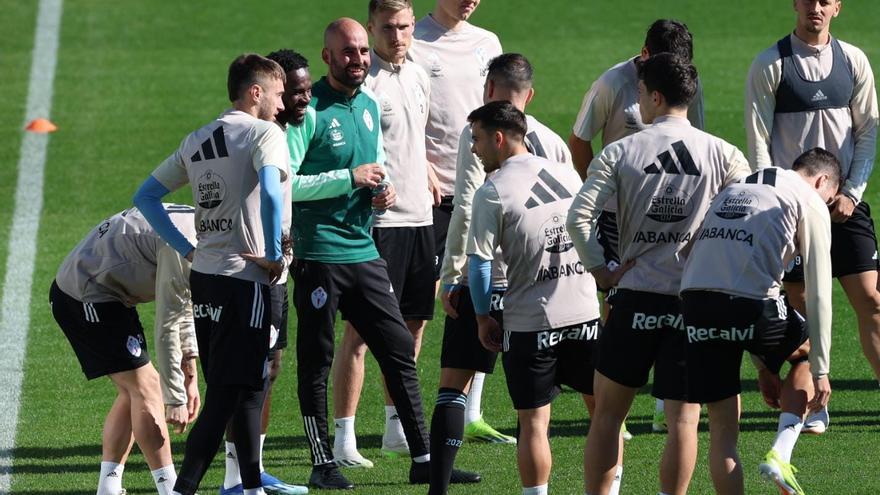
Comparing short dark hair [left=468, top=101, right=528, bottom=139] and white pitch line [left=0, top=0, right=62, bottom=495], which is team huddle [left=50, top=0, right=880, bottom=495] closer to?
short dark hair [left=468, top=101, right=528, bottom=139]

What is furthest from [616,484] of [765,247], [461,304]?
[765,247]

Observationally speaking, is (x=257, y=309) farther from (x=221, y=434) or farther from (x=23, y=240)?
(x=23, y=240)

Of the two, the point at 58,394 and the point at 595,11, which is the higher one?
the point at 595,11

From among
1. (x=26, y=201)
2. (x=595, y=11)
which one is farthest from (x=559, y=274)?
(x=595, y=11)

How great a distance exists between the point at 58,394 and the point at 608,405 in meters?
4.38

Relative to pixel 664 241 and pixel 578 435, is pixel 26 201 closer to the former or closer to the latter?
pixel 578 435

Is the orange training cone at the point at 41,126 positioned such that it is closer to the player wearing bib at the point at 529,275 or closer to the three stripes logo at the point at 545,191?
the player wearing bib at the point at 529,275

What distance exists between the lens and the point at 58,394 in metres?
9.53

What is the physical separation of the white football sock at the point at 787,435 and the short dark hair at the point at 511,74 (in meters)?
1.89

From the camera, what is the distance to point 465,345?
23.2ft

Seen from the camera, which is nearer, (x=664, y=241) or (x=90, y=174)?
(x=664, y=241)

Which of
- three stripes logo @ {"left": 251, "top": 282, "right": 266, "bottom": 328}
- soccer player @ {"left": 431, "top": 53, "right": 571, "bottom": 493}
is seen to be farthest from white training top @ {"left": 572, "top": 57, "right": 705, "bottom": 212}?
three stripes logo @ {"left": 251, "top": 282, "right": 266, "bottom": 328}

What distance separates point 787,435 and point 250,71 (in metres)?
2.78

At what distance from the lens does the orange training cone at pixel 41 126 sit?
60.6 feet
